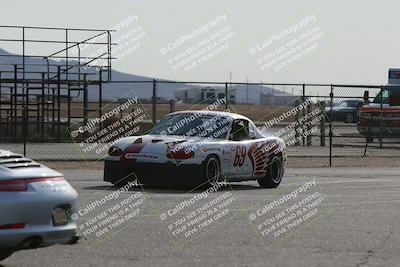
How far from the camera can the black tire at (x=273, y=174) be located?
1856 centimetres

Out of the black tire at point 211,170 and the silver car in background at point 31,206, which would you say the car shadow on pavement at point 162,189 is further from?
the silver car in background at point 31,206

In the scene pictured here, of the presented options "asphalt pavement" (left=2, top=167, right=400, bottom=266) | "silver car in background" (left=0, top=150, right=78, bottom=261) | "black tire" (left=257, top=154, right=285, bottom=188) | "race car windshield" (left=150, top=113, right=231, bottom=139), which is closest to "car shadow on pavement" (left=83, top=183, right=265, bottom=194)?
"asphalt pavement" (left=2, top=167, right=400, bottom=266)

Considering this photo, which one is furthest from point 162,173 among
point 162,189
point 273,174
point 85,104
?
point 85,104

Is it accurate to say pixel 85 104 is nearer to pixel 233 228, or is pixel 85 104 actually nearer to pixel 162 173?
pixel 162 173

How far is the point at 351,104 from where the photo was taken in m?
51.3

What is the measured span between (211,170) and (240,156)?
0.90 meters

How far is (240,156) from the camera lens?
703 inches

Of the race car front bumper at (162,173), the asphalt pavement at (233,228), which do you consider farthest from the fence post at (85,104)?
the race car front bumper at (162,173)

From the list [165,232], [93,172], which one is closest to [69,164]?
Answer: [93,172]

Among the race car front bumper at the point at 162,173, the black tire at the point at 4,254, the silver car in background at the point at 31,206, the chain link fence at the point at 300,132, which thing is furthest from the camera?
the chain link fence at the point at 300,132

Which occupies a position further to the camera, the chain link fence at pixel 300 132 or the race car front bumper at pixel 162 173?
the chain link fence at pixel 300 132

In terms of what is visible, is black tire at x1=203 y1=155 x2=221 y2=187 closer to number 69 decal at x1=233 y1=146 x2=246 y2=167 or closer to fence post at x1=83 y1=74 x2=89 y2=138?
number 69 decal at x1=233 y1=146 x2=246 y2=167

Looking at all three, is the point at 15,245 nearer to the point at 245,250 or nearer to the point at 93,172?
the point at 245,250

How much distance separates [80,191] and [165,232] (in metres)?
5.10
